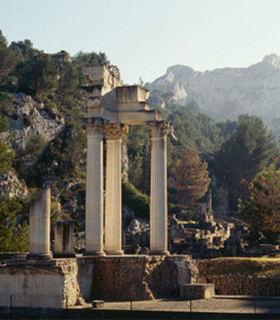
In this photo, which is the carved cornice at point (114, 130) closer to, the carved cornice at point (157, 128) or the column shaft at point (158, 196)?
the carved cornice at point (157, 128)

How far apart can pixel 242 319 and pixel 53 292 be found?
22.3 ft

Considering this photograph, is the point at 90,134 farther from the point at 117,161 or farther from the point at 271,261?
the point at 271,261

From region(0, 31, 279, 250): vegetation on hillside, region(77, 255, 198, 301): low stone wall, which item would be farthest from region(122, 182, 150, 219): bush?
region(77, 255, 198, 301): low stone wall

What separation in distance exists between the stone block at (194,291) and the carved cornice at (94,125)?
787 cm

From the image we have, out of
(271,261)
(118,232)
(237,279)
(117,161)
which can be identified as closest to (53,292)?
(118,232)

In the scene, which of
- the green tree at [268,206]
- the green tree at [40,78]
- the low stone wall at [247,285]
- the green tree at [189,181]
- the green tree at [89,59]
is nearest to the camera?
the low stone wall at [247,285]

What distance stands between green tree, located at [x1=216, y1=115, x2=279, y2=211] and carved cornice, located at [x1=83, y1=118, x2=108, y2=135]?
280ft

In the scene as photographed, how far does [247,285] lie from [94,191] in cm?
1008

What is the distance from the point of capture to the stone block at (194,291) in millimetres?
22562

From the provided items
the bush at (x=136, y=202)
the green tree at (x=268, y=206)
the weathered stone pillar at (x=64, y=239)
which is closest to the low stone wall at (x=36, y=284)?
the weathered stone pillar at (x=64, y=239)

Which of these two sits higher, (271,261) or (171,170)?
(171,170)

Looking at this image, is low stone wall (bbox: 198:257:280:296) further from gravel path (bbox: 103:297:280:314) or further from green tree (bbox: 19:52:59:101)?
green tree (bbox: 19:52:59:101)

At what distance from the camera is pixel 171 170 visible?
105 m

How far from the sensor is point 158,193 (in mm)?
25609
